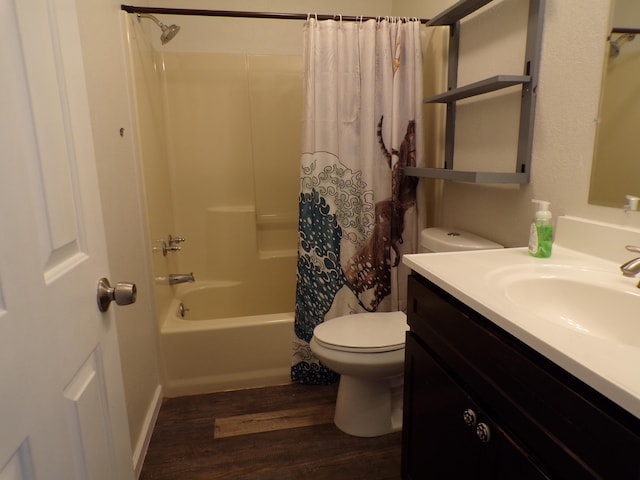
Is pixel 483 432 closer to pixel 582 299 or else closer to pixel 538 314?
pixel 538 314

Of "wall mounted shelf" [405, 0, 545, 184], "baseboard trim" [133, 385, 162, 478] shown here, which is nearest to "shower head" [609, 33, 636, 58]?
"wall mounted shelf" [405, 0, 545, 184]

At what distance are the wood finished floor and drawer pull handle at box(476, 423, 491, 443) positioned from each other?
2.64 ft

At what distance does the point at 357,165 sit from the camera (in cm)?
183

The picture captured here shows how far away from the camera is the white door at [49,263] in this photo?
489mm

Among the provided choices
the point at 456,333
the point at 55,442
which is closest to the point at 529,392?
the point at 456,333

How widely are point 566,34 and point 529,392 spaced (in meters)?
1.06

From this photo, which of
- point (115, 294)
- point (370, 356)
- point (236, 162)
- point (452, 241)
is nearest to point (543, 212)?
point (452, 241)

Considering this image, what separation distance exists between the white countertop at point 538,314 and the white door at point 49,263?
0.77 m

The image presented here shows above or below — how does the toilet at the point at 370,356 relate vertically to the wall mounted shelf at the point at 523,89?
below

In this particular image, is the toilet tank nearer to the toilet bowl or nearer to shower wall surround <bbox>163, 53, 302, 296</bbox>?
the toilet bowl

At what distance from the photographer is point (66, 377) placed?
24.3 inches

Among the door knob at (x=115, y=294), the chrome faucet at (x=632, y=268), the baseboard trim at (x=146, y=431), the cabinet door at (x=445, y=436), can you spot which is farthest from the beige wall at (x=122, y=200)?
the chrome faucet at (x=632, y=268)

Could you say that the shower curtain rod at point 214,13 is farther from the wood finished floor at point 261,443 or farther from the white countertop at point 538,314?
the wood finished floor at point 261,443

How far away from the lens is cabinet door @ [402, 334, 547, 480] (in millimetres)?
779
